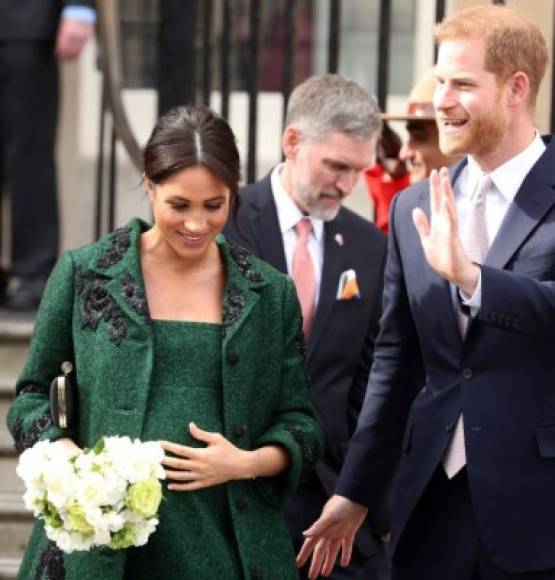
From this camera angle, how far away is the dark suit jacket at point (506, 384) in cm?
439

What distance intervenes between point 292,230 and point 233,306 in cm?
124

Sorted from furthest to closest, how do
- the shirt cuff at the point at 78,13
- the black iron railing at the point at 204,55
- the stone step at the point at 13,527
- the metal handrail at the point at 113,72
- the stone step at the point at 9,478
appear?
the metal handrail at the point at 113,72 < the shirt cuff at the point at 78,13 < the black iron railing at the point at 204,55 < the stone step at the point at 9,478 < the stone step at the point at 13,527

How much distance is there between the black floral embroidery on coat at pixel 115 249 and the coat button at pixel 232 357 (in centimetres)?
35

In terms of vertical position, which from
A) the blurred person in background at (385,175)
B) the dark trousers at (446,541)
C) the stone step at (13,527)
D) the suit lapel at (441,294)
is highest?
the suit lapel at (441,294)

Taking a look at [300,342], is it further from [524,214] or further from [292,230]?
[292,230]

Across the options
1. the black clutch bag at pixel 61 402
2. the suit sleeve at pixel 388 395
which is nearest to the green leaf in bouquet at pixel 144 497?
the black clutch bag at pixel 61 402

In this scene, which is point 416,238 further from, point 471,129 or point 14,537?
point 14,537

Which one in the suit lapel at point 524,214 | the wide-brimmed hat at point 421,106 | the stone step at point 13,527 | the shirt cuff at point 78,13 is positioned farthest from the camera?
the shirt cuff at point 78,13

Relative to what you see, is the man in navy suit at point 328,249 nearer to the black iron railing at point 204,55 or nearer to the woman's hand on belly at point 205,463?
the black iron railing at point 204,55

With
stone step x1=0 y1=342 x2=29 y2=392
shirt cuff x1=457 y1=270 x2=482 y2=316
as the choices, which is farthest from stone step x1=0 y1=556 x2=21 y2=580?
shirt cuff x1=457 y1=270 x2=482 y2=316

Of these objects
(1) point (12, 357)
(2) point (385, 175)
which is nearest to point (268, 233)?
(2) point (385, 175)

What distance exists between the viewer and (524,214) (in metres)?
4.53

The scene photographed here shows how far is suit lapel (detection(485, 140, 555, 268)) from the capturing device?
14.8 feet

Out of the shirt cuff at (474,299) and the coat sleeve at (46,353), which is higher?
the shirt cuff at (474,299)
